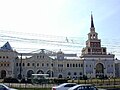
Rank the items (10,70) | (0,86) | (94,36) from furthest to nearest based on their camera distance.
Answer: (94,36), (10,70), (0,86)

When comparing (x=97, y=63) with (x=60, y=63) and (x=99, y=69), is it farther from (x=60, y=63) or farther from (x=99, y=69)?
(x=60, y=63)

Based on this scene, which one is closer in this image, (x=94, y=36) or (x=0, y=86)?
(x=0, y=86)

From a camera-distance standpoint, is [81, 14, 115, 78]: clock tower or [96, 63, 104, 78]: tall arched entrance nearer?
[81, 14, 115, 78]: clock tower

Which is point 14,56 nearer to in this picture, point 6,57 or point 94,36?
point 6,57

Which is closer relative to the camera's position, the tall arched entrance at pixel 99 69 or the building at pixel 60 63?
the building at pixel 60 63

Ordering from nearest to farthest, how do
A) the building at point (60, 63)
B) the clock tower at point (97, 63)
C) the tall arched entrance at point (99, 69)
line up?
the building at point (60, 63)
the clock tower at point (97, 63)
the tall arched entrance at point (99, 69)

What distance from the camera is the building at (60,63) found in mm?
90750

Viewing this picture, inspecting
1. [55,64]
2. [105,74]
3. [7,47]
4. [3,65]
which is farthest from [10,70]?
[105,74]

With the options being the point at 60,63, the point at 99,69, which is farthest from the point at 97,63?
the point at 60,63

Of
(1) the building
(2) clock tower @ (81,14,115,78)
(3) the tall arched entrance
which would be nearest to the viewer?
(1) the building

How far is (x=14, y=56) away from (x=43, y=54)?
39.4ft

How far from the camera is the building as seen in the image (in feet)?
298

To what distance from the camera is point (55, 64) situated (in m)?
96.1

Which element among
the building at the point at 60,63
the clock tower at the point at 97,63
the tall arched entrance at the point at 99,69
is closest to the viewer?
the building at the point at 60,63
